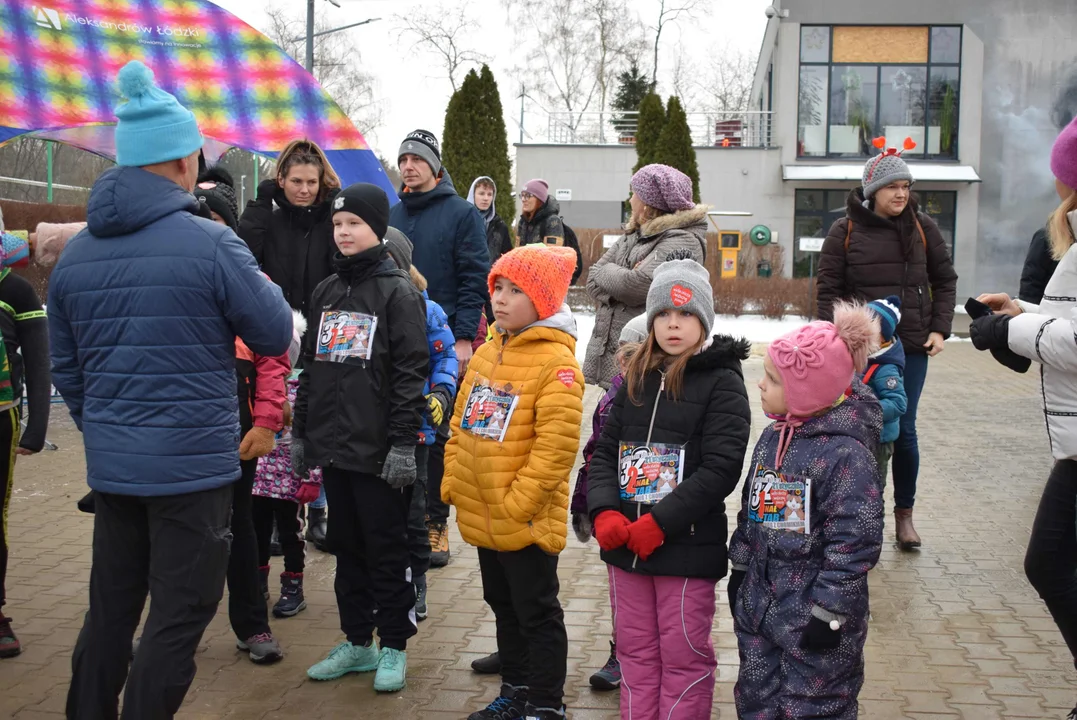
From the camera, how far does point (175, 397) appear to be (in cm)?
321

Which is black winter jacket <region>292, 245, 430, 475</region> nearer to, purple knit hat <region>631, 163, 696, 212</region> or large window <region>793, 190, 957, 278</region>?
purple knit hat <region>631, 163, 696, 212</region>

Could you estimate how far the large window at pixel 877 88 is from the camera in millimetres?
31344

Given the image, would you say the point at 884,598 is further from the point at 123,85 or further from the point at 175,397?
the point at 123,85

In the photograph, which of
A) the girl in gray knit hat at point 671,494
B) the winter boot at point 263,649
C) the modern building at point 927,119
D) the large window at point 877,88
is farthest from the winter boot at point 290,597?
the large window at point 877,88

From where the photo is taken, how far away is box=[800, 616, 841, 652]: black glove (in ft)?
10.2

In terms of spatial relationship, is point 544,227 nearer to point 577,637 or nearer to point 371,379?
point 577,637

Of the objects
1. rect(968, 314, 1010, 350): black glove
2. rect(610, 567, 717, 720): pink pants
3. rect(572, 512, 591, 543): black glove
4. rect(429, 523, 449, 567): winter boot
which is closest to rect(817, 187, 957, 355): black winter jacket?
rect(968, 314, 1010, 350): black glove

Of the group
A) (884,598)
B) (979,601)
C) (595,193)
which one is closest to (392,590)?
(884,598)

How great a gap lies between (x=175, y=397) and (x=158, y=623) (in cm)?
69

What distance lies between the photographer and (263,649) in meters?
4.48

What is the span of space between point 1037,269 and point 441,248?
3070 millimetres

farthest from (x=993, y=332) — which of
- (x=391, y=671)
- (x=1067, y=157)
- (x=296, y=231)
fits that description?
(x=296, y=231)

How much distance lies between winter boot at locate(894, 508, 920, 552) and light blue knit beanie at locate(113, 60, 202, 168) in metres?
4.69

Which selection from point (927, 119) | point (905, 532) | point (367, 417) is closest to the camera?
point (367, 417)
